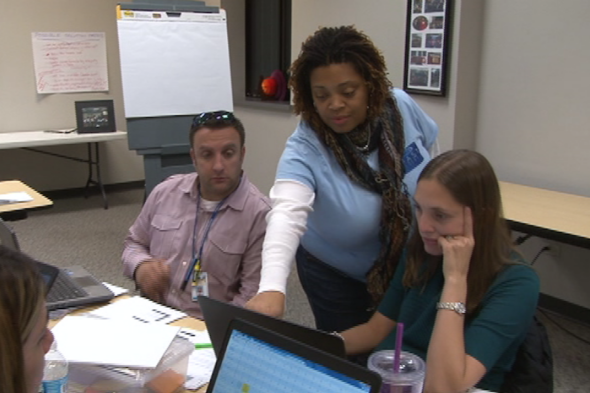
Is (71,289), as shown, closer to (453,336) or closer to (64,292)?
(64,292)

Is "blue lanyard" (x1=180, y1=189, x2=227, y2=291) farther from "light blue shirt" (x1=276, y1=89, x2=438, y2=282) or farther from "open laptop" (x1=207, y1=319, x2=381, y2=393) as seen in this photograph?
"open laptop" (x1=207, y1=319, x2=381, y2=393)

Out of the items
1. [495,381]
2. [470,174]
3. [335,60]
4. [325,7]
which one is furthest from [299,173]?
[325,7]

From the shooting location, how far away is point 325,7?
4.14 meters

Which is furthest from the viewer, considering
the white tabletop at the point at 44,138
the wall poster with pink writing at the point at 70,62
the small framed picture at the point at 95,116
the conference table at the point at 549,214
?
the wall poster with pink writing at the point at 70,62

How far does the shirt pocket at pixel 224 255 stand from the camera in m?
1.89

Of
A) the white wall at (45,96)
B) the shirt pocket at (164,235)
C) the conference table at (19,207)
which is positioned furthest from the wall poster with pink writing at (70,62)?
the shirt pocket at (164,235)

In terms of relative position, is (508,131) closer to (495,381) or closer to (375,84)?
(375,84)

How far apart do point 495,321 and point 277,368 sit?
538mm

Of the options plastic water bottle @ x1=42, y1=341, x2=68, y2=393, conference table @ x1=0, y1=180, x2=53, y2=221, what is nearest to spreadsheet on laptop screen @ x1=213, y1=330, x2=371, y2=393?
plastic water bottle @ x1=42, y1=341, x2=68, y2=393

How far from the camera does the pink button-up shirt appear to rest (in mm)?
1894

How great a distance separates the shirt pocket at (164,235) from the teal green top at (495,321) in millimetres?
865

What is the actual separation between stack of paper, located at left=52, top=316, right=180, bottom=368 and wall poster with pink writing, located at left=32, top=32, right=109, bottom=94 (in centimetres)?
462

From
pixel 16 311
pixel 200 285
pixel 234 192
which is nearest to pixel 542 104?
pixel 234 192

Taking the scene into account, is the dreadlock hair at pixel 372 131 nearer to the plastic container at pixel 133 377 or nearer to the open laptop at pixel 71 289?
the plastic container at pixel 133 377
